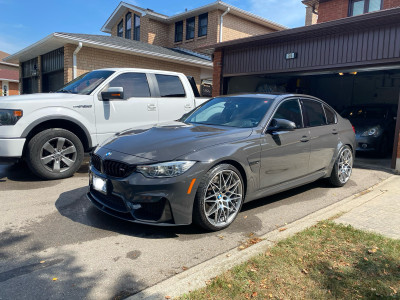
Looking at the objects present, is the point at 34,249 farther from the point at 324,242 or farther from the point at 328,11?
the point at 328,11

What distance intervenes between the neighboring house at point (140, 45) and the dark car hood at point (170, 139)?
9.35 meters

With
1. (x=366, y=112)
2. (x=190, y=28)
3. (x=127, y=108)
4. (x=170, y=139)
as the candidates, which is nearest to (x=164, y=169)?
(x=170, y=139)

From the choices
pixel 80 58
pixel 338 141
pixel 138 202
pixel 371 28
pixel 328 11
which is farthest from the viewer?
pixel 328 11

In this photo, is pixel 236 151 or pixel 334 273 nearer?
pixel 334 273

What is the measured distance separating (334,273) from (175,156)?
187 centimetres

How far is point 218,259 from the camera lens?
10.2ft

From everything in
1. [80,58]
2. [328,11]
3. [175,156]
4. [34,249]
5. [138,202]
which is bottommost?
[34,249]

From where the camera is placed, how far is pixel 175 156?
3.46 m

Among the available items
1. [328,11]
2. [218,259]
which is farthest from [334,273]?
[328,11]

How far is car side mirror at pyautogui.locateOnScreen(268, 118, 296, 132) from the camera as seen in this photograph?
168 inches

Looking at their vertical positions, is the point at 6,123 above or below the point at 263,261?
above

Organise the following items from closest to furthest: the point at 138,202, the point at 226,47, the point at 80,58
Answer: the point at 138,202
the point at 226,47
the point at 80,58

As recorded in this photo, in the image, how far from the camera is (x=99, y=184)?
3.80 metres

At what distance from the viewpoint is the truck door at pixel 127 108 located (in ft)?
20.2
